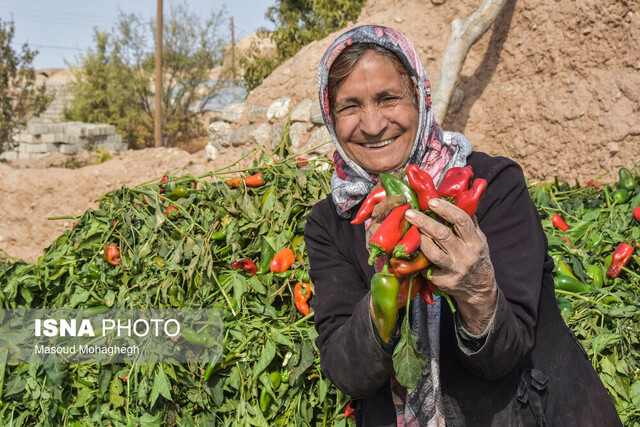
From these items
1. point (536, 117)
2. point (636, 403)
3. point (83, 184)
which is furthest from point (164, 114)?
point (636, 403)

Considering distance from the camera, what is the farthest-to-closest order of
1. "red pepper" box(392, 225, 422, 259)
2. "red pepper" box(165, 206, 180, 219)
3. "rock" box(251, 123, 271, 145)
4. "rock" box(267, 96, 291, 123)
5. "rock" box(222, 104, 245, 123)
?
1. "rock" box(222, 104, 245, 123)
2. "rock" box(251, 123, 271, 145)
3. "rock" box(267, 96, 291, 123)
4. "red pepper" box(165, 206, 180, 219)
5. "red pepper" box(392, 225, 422, 259)

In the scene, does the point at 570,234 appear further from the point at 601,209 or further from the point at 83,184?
the point at 83,184

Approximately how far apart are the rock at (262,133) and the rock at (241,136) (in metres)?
0.10

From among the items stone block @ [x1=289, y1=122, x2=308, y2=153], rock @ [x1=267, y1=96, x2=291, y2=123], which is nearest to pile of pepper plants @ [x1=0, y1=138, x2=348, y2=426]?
stone block @ [x1=289, y1=122, x2=308, y2=153]

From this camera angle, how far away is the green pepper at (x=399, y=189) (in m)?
1.24

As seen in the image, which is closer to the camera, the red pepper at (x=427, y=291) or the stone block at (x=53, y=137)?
the red pepper at (x=427, y=291)

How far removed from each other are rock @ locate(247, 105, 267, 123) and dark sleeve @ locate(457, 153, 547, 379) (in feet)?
20.1

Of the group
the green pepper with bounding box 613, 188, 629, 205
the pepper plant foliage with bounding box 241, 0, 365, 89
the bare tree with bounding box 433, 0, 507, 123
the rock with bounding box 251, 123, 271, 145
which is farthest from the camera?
the pepper plant foliage with bounding box 241, 0, 365, 89

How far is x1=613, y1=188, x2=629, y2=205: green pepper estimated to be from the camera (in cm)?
282

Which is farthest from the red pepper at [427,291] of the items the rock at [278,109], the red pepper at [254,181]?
the rock at [278,109]

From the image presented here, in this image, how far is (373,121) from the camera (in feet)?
5.29

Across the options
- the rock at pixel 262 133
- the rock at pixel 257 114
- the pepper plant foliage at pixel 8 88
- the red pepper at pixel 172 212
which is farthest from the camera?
the pepper plant foliage at pixel 8 88

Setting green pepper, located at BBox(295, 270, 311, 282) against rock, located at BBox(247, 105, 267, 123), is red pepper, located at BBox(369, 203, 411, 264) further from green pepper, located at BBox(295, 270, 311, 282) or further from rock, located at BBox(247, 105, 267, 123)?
rock, located at BBox(247, 105, 267, 123)

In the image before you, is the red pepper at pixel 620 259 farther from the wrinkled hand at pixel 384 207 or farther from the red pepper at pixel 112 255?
the red pepper at pixel 112 255
